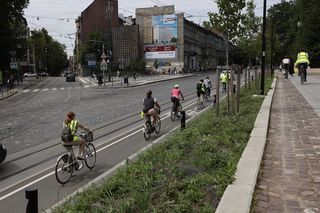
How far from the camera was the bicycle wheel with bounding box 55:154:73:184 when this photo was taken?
9078 mm

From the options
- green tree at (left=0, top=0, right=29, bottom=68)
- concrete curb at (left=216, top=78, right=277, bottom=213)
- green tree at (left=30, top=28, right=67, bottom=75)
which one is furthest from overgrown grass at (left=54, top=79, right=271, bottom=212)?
green tree at (left=30, top=28, right=67, bottom=75)

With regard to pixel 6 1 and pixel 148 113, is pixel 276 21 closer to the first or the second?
pixel 6 1

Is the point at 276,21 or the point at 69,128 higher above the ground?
the point at 276,21

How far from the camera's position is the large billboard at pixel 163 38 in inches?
3509

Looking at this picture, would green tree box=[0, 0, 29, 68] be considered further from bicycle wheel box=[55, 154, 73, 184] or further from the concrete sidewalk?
the concrete sidewalk

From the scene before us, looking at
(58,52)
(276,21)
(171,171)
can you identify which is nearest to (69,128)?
(171,171)

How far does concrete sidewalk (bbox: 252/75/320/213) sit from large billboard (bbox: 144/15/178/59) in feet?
259

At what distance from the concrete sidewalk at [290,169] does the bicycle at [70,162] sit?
4095 mm

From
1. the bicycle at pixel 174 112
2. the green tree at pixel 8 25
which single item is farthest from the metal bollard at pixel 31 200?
the green tree at pixel 8 25

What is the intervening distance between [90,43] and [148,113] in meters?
85.0

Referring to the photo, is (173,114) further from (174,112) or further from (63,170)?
(63,170)

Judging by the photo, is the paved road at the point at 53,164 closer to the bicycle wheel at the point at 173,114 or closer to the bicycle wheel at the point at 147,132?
the bicycle wheel at the point at 147,132

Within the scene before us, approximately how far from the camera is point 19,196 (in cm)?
814

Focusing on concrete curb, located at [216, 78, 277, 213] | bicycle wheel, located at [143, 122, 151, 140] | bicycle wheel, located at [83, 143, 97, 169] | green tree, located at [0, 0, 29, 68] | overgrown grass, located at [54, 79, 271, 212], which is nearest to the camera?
concrete curb, located at [216, 78, 277, 213]
